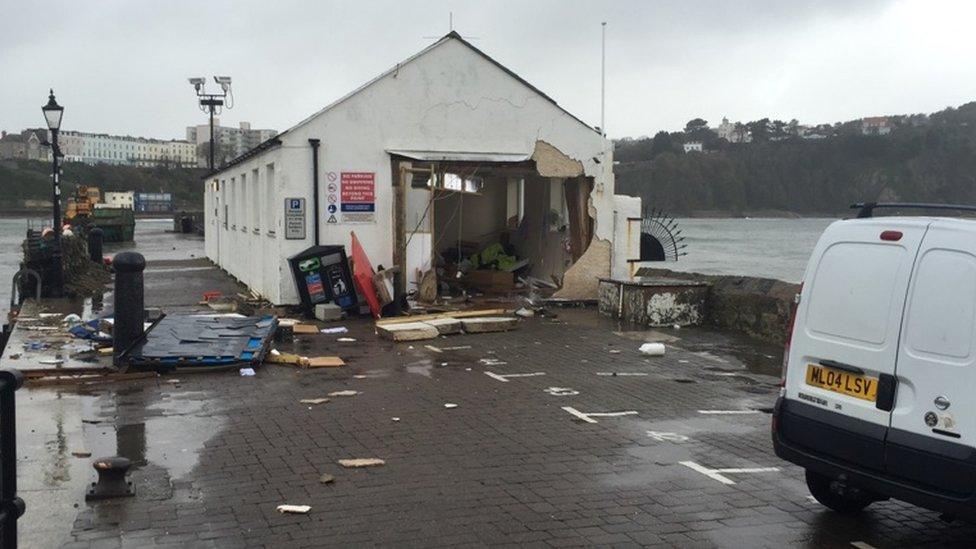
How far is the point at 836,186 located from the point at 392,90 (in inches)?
1938

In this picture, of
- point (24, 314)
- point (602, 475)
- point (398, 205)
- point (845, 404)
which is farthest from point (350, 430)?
point (24, 314)

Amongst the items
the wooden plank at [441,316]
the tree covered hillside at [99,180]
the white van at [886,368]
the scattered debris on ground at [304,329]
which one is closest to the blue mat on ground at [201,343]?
the scattered debris on ground at [304,329]

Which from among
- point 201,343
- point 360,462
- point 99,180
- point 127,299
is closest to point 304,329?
point 201,343

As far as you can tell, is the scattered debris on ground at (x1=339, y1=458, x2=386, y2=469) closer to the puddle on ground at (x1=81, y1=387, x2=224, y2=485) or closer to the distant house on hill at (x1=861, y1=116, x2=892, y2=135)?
the puddle on ground at (x1=81, y1=387, x2=224, y2=485)

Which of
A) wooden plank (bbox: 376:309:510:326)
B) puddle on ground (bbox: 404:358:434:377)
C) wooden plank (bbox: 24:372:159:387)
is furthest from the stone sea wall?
wooden plank (bbox: 24:372:159:387)

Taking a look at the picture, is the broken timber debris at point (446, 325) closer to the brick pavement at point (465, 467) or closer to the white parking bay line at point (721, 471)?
the brick pavement at point (465, 467)

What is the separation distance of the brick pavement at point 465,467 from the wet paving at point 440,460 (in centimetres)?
2

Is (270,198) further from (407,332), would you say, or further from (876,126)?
(876,126)

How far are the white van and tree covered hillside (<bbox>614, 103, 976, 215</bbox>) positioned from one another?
4305 cm

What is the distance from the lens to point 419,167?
1819 centimetres

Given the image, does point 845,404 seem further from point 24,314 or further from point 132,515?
point 24,314

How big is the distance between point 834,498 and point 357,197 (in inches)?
498

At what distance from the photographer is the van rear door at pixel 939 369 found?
5.13 meters

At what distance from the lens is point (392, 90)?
699 inches
